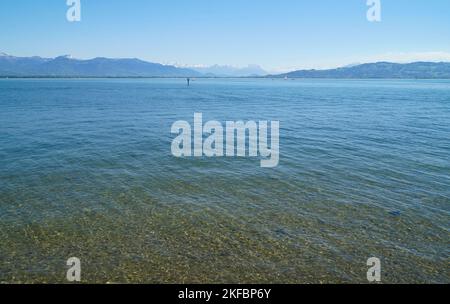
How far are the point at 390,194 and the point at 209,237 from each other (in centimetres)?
1159

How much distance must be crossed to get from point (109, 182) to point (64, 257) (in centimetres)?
885

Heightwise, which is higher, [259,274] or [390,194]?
[390,194]

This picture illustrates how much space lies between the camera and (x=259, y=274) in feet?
39.7

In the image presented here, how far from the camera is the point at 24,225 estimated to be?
15281 millimetres

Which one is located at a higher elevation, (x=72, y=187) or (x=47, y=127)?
(x=47, y=127)

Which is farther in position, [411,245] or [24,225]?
[24,225]
